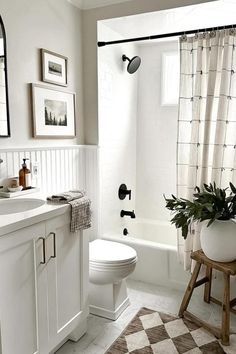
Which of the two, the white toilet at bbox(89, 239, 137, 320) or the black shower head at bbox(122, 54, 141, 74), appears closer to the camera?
the white toilet at bbox(89, 239, 137, 320)

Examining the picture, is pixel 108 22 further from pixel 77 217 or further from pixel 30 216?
pixel 30 216

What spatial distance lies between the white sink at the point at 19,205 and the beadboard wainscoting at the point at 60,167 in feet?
0.57

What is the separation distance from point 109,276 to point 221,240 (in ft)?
2.49

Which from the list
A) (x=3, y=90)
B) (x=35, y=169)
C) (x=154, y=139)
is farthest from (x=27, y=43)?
(x=154, y=139)

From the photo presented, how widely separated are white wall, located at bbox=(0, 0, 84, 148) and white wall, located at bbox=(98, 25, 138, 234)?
0.36 meters

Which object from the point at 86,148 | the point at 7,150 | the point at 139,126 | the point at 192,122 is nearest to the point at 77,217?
the point at 7,150

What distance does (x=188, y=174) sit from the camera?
2.36 meters

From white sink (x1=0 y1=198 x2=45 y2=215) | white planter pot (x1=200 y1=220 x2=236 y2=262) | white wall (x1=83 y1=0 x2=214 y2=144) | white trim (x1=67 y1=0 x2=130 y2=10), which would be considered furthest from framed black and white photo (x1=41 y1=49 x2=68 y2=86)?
white planter pot (x1=200 y1=220 x2=236 y2=262)

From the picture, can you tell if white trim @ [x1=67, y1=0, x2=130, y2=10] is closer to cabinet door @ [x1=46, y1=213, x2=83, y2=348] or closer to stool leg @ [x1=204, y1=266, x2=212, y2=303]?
cabinet door @ [x1=46, y1=213, x2=83, y2=348]

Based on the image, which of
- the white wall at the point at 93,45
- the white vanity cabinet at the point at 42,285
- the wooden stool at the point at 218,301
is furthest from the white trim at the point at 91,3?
the wooden stool at the point at 218,301

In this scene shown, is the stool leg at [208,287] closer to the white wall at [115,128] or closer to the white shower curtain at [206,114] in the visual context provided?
the white shower curtain at [206,114]

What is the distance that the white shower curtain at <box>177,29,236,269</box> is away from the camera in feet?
7.11

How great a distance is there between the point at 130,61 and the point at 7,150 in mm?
1544

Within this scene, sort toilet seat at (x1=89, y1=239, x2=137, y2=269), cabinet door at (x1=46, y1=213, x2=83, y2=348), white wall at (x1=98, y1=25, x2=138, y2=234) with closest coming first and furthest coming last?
cabinet door at (x1=46, y1=213, x2=83, y2=348) < toilet seat at (x1=89, y1=239, x2=137, y2=269) < white wall at (x1=98, y1=25, x2=138, y2=234)
